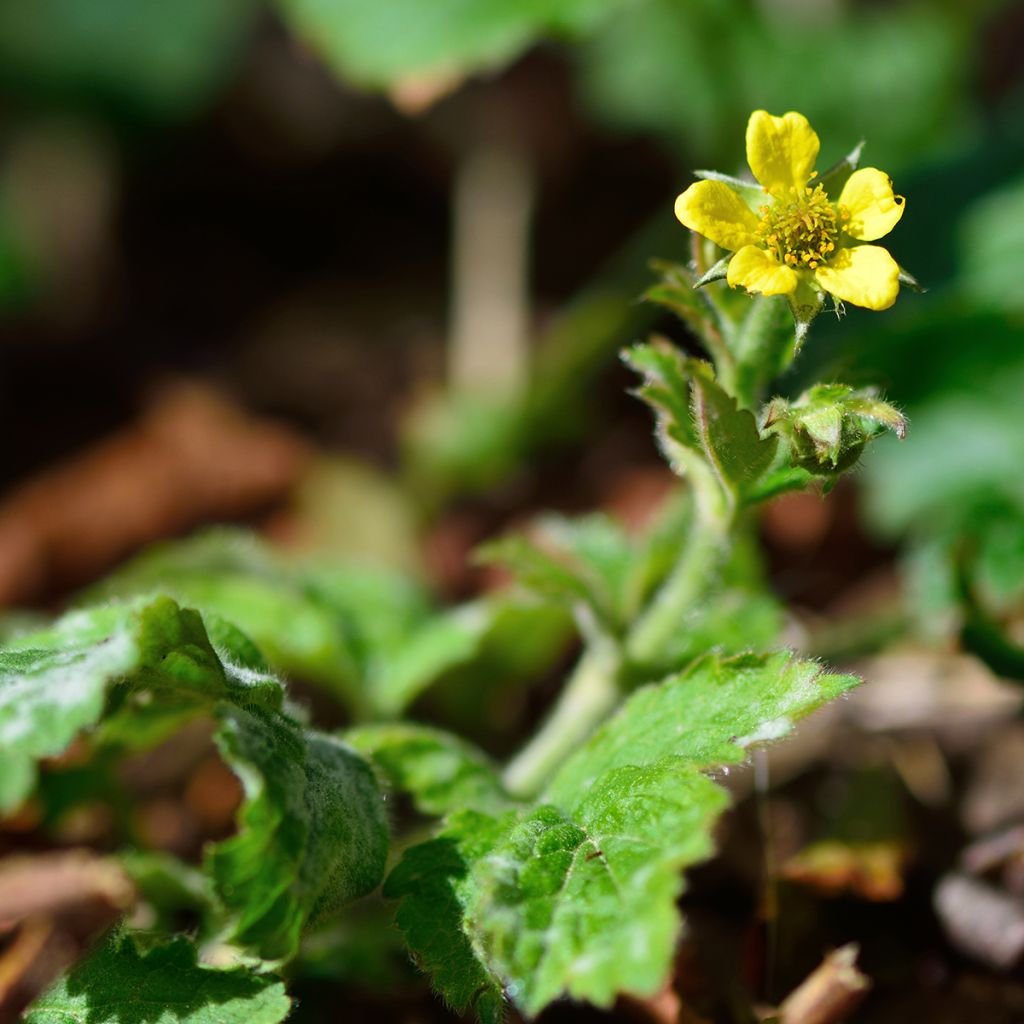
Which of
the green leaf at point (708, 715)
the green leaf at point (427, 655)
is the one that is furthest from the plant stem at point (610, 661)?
the green leaf at point (427, 655)

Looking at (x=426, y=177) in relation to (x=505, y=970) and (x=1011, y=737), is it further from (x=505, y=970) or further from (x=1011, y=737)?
(x=505, y=970)

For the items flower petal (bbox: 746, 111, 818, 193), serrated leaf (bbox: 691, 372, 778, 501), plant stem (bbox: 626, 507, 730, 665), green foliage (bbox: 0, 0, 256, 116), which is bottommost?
plant stem (bbox: 626, 507, 730, 665)

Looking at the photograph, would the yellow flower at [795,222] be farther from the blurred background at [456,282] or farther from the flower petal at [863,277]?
the blurred background at [456,282]

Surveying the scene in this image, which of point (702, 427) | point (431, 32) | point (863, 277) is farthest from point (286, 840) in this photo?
point (431, 32)

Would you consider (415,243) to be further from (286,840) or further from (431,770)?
(286,840)

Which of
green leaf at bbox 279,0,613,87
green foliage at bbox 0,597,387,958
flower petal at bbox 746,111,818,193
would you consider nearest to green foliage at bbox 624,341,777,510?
flower petal at bbox 746,111,818,193

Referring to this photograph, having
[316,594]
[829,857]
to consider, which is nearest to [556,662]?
[316,594]

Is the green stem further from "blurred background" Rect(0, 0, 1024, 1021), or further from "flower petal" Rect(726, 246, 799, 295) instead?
"flower petal" Rect(726, 246, 799, 295)
